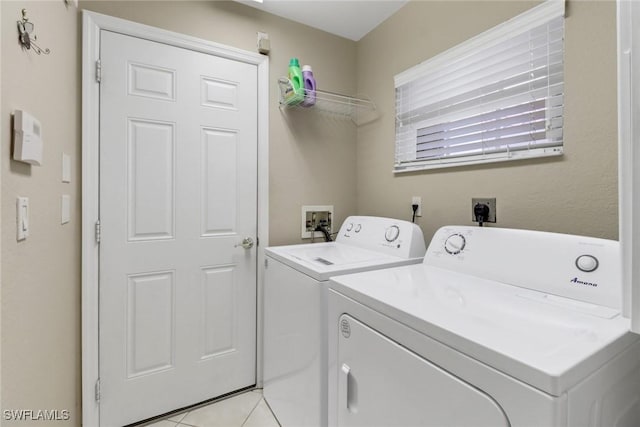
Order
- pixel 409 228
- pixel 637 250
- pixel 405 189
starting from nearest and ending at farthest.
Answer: pixel 637 250 → pixel 409 228 → pixel 405 189

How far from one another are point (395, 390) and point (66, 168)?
1.52m

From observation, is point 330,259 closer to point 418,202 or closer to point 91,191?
point 418,202

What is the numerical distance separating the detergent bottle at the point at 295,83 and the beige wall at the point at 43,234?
109cm

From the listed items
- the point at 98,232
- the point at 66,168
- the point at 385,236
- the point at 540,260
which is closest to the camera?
the point at 540,260

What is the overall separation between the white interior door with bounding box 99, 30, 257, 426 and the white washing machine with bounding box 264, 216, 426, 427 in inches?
11.8

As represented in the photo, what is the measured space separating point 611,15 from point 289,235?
1.80 meters

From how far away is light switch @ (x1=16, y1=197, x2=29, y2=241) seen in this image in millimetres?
756

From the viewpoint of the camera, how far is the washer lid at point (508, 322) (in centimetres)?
56

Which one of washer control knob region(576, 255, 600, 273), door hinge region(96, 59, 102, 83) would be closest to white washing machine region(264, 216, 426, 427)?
washer control knob region(576, 255, 600, 273)

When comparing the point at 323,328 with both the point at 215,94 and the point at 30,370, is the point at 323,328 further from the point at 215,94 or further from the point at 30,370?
the point at 215,94

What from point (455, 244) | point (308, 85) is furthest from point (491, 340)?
point (308, 85)

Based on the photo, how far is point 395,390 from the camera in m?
0.81

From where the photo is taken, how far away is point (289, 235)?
2.05 metres

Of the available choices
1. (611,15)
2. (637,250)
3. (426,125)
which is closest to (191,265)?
(426,125)
